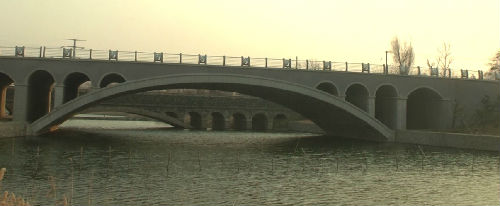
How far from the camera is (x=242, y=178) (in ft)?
90.3

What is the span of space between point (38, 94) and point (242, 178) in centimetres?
4099

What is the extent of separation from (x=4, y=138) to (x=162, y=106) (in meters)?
42.9

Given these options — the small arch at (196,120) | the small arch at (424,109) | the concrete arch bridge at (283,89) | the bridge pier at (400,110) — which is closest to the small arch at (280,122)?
the small arch at (196,120)

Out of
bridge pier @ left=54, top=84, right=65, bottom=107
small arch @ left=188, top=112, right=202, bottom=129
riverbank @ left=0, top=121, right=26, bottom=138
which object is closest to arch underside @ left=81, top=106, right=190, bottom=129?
small arch @ left=188, top=112, right=202, bottom=129

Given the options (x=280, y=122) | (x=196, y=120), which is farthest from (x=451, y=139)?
(x=196, y=120)

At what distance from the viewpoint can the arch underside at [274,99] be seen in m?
51.9

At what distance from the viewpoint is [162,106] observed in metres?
89.9

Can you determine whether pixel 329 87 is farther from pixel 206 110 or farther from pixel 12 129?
pixel 206 110

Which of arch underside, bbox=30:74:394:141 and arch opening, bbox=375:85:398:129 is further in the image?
arch opening, bbox=375:85:398:129

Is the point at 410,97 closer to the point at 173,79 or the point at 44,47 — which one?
the point at 173,79

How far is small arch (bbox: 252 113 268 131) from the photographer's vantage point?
103 m

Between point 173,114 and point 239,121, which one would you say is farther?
point 239,121

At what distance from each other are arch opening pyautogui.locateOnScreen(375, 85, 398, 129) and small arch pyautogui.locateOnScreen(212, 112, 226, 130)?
3906 centimetres

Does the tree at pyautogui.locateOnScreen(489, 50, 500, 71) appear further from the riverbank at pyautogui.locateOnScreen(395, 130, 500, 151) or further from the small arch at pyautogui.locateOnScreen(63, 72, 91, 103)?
the small arch at pyautogui.locateOnScreen(63, 72, 91, 103)
